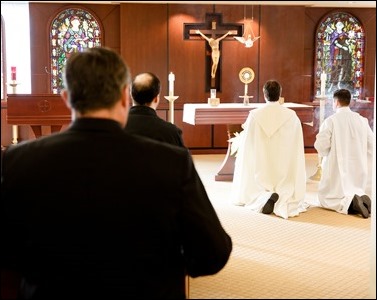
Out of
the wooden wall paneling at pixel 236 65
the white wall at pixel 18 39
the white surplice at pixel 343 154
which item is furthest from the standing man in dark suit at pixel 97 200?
the white wall at pixel 18 39

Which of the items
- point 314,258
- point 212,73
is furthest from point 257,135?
point 212,73

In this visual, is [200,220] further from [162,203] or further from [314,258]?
[314,258]

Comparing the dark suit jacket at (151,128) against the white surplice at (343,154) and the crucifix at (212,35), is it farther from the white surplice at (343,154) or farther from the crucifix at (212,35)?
the crucifix at (212,35)

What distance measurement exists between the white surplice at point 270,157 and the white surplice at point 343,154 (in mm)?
337

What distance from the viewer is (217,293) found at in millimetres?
4344

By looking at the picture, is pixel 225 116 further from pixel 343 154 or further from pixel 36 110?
pixel 36 110

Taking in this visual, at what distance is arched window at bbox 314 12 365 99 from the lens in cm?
1287

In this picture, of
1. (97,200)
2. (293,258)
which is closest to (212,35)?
(293,258)

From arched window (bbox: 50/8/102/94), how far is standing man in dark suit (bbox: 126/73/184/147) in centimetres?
801

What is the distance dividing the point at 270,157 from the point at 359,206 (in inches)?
47.2

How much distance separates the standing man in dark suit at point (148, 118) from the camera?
4.29 meters

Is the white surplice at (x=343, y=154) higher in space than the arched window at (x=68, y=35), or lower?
lower

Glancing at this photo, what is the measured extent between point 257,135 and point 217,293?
335cm

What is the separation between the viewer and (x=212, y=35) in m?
11.6
